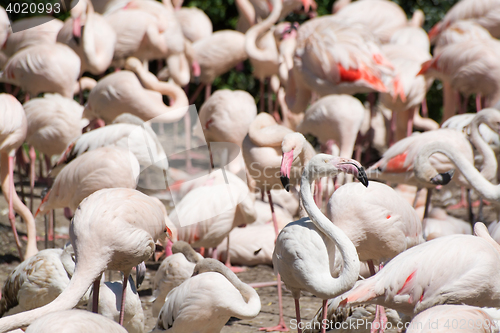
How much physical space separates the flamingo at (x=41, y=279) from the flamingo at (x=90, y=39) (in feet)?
11.3

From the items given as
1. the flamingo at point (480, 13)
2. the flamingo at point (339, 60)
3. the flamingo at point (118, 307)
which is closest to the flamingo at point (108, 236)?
the flamingo at point (118, 307)

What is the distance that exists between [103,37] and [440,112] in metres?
5.04

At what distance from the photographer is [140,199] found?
3.27 meters

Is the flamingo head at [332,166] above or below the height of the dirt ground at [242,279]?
above

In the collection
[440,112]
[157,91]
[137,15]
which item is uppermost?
[137,15]

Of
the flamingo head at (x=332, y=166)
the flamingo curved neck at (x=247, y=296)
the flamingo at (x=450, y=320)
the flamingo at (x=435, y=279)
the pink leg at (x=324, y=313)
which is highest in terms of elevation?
the flamingo head at (x=332, y=166)

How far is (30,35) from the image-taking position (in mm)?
7129

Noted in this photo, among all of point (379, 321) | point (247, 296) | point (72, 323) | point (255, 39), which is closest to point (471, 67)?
point (255, 39)

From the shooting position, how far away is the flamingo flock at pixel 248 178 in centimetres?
291

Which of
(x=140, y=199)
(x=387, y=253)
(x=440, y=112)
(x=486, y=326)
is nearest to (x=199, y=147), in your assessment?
(x=140, y=199)

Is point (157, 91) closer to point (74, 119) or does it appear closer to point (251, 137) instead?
point (74, 119)

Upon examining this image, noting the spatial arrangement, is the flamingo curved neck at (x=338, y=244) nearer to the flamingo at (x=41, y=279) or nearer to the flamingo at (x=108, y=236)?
the flamingo at (x=108, y=236)

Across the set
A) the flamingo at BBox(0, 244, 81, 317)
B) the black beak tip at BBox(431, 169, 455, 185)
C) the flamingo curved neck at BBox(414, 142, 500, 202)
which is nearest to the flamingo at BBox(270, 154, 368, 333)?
the black beak tip at BBox(431, 169, 455, 185)

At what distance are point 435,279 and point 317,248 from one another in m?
0.57
